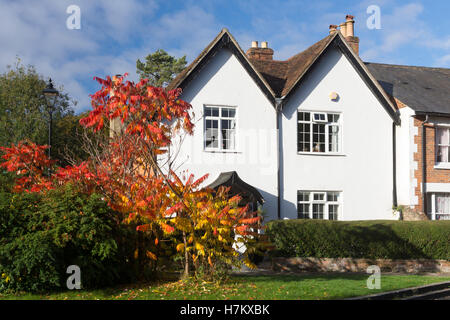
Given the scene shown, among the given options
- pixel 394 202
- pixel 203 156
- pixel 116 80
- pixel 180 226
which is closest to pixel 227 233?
pixel 180 226

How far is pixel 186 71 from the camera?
66.2ft

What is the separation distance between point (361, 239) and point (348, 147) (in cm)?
577

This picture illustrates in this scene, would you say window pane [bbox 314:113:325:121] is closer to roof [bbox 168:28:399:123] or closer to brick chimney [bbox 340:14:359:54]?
roof [bbox 168:28:399:123]

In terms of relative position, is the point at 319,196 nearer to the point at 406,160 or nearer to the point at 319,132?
the point at 319,132

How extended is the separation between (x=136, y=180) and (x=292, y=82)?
1058 cm

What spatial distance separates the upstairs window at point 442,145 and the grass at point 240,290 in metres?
10.7

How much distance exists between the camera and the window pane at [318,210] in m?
21.6

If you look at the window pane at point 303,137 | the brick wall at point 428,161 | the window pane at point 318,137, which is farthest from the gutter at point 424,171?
the window pane at point 303,137

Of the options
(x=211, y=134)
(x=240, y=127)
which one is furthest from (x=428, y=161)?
(x=211, y=134)

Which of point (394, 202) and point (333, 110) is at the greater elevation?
point (333, 110)

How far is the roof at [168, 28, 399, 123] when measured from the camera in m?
20.5

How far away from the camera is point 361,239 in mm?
17484

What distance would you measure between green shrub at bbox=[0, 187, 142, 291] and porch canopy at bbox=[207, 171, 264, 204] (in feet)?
24.7

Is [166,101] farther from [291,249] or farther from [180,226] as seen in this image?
[291,249]
